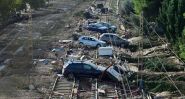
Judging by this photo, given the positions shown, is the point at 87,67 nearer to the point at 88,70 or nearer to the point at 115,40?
the point at 88,70

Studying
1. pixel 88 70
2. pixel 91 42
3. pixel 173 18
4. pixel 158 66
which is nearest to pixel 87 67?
pixel 88 70

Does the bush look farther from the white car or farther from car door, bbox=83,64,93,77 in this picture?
the white car

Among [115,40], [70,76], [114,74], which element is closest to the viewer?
[114,74]

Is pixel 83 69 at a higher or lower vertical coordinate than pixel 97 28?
higher

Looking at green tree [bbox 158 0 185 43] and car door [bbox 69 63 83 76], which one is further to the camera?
green tree [bbox 158 0 185 43]

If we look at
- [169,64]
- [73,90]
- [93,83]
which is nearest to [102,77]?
[93,83]

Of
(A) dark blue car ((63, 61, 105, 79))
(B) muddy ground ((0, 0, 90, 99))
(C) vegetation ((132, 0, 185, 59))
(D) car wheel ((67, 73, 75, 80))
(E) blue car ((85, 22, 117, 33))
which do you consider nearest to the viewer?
(B) muddy ground ((0, 0, 90, 99))

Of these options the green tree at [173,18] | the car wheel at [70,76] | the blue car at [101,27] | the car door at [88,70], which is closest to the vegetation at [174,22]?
the green tree at [173,18]

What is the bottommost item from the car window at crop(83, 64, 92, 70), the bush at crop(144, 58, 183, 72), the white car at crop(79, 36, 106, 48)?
the white car at crop(79, 36, 106, 48)

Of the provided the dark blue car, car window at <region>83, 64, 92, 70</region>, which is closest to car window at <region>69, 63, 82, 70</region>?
the dark blue car

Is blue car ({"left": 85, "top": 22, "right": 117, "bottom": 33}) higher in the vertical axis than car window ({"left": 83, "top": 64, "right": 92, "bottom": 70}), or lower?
lower

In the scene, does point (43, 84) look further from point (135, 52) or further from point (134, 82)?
point (135, 52)
